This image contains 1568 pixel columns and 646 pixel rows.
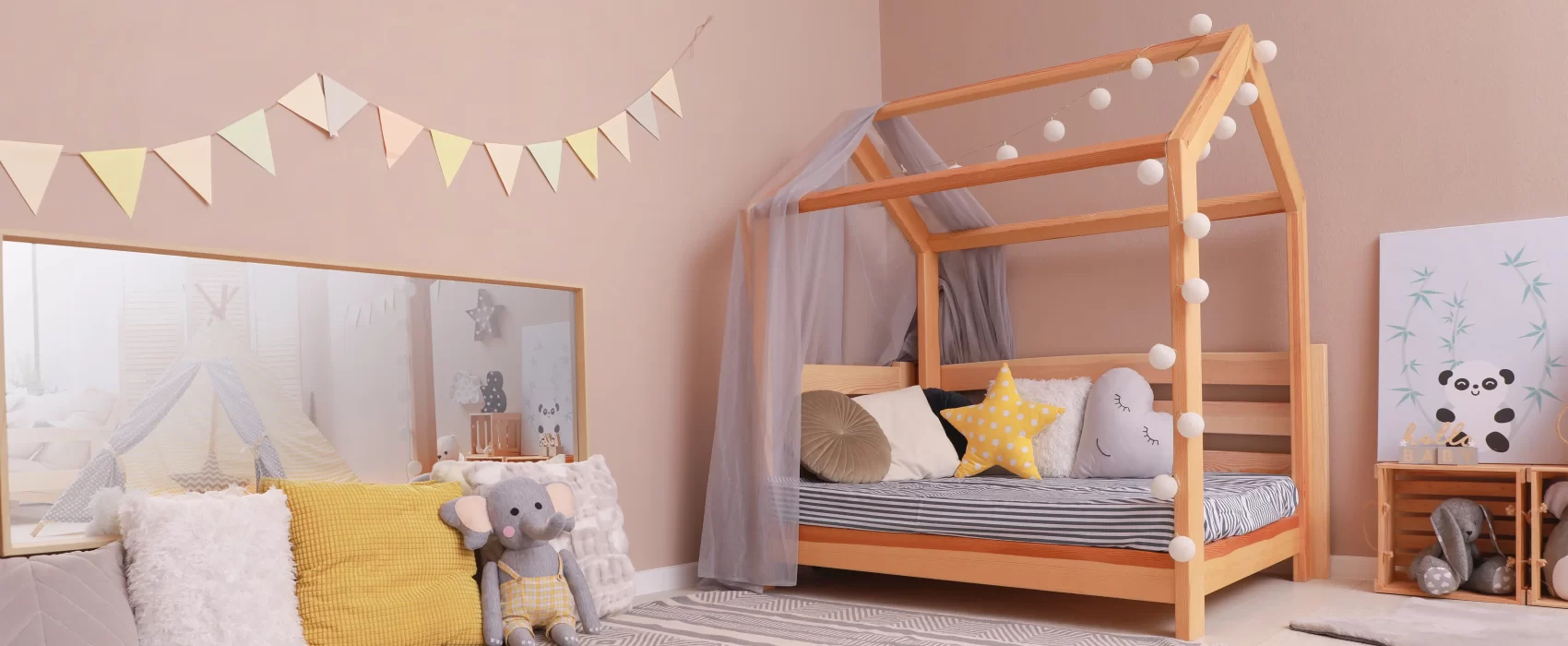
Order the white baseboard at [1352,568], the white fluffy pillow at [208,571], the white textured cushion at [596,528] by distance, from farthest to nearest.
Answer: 1. the white baseboard at [1352,568]
2. the white textured cushion at [596,528]
3. the white fluffy pillow at [208,571]

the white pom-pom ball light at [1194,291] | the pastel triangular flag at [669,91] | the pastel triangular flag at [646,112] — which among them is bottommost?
the white pom-pom ball light at [1194,291]

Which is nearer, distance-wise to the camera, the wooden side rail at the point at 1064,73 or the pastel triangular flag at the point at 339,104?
the pastel triangular flag at the point at 339,104

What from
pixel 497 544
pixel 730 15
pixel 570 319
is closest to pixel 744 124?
pixel 730 15

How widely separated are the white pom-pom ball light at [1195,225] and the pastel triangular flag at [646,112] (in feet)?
5.78

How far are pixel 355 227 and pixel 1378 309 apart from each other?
126 inches

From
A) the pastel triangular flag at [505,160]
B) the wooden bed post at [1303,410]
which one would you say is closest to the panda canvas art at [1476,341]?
the wooden bed post at [1303,410]

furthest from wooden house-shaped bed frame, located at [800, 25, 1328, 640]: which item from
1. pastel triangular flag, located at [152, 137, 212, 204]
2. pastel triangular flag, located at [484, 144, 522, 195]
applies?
pastel triangular flag, located at [152, 137, 212, 204]

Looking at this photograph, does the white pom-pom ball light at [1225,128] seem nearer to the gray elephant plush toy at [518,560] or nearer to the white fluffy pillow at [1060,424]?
the white fluffy pillow at [1060,424]

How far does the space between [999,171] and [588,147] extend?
1.28 m

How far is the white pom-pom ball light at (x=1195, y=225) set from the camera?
8.96 ft

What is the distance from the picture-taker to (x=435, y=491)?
2.75 meters

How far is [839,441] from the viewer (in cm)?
368

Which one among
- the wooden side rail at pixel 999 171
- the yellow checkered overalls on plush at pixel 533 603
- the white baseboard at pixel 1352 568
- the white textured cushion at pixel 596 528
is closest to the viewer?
the yellow checkered overalls on plush at pixel 533 603

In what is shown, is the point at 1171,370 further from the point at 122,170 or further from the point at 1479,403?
the point at 122,170
